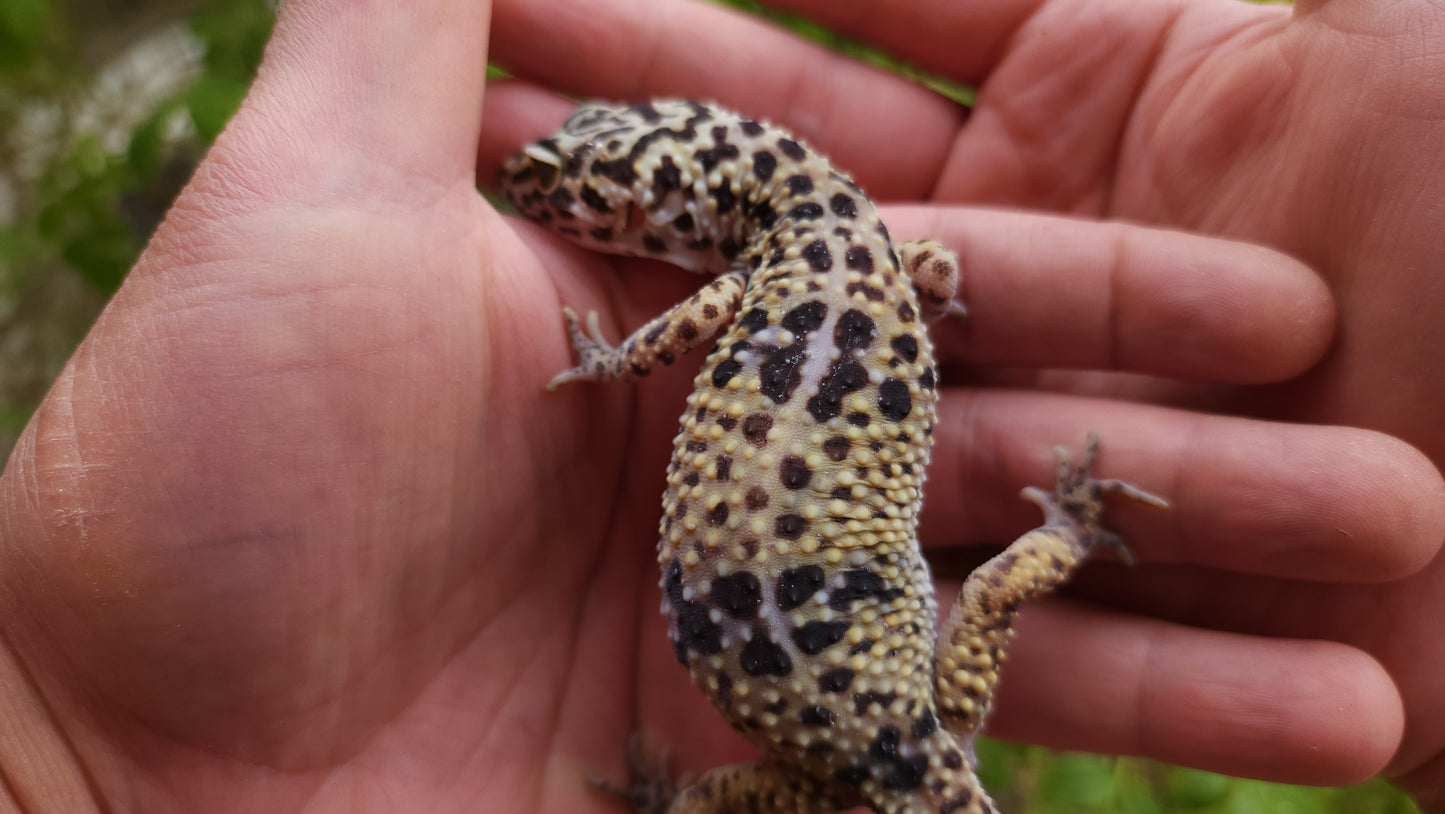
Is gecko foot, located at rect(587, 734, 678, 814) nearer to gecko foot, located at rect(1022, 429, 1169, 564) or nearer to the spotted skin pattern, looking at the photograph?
the spotted skin pattern

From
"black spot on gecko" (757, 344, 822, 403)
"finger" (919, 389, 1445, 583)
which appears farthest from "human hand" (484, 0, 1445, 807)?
"black spot on gecko" (757, 344, 822, 403)

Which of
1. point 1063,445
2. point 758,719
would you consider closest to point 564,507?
point 758,719

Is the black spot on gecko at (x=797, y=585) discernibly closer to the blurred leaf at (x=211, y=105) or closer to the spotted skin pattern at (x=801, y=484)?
the spotted skin pattern at (x=801, y=484)

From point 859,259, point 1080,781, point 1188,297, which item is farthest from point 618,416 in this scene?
point 1080,781

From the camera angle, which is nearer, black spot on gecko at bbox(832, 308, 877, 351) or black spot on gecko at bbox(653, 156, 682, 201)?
black spot on gecko at bbox(832, 308, 877, 351)

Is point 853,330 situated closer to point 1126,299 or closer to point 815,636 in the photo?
point 815,636
